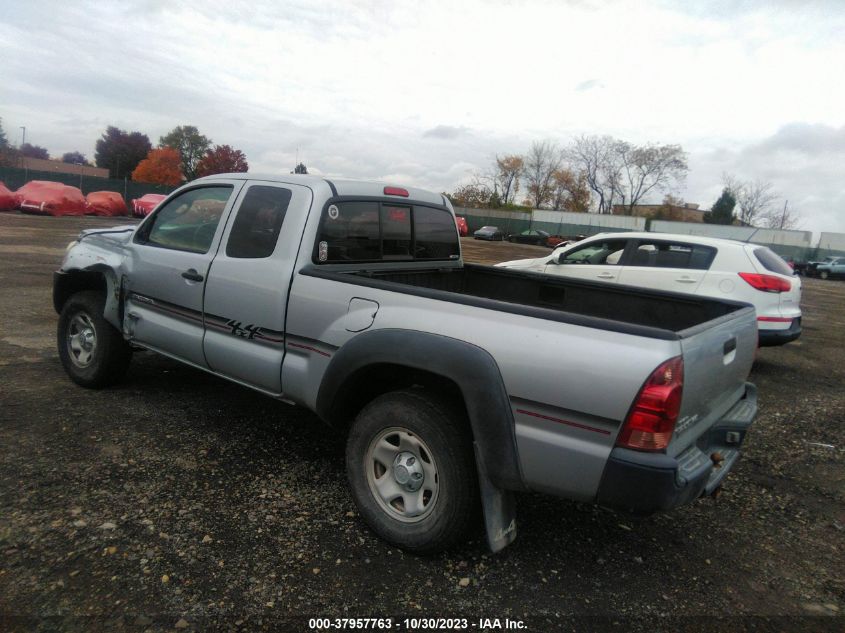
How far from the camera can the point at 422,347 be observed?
8.89 ft

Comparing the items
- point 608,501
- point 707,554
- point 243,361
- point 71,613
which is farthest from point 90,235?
point 707,554

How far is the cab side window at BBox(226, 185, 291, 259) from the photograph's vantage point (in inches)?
142

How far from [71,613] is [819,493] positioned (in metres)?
4.33

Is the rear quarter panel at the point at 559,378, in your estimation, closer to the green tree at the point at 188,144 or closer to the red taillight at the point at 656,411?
the red taillight at the point at 656,411

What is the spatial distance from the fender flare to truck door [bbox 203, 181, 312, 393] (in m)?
0.93

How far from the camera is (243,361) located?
11.9 ft

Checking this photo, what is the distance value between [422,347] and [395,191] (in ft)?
5.78

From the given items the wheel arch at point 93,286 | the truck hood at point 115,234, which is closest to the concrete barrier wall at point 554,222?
the truck hood at point 115,234

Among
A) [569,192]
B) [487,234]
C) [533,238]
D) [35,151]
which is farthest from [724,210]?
[35,151]

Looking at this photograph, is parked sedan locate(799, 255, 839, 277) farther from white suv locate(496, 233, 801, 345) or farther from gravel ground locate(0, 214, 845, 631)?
gravel ground locate(0, 214, 845, 631)

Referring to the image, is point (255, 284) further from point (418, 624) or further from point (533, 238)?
point (533, 238)

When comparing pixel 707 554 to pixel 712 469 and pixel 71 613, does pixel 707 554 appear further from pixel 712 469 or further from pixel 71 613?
pixel 71 613

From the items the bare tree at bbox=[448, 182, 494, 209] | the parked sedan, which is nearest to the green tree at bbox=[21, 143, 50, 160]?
the bare tree at bbox=[448, 182, 494, 209]

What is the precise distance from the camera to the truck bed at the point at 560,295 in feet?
10.2
